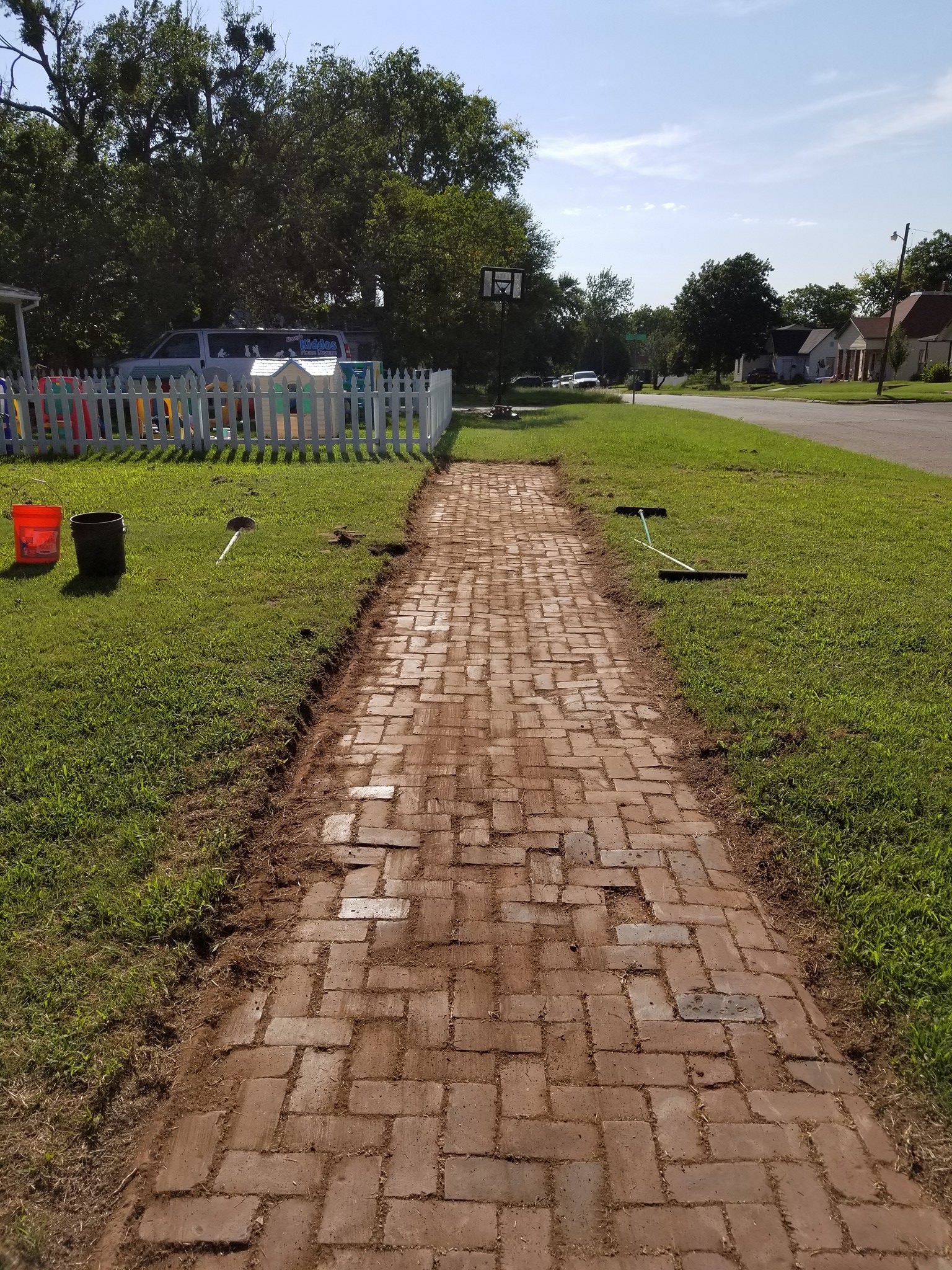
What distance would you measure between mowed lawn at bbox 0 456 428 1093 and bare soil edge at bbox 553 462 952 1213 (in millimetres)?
1936

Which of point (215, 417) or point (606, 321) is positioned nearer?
point (215, 417)

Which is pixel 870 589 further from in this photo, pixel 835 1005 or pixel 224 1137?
pixel 224 1137

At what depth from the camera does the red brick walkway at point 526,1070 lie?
6.88ft

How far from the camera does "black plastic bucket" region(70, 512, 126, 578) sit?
6.73 m

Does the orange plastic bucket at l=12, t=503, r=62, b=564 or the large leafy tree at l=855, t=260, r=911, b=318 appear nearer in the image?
the orange plastic bucket at l=12, t=503, r=62, b=564

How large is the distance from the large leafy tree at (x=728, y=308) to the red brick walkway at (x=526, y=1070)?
255 feet

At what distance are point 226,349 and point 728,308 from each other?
64.7 m

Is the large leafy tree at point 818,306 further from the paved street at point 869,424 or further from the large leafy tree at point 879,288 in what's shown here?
the paved street at point 869,424

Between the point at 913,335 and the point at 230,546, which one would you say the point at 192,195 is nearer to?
the point at 230,546

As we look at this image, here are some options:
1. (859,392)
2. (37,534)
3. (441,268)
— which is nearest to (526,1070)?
(37,534)

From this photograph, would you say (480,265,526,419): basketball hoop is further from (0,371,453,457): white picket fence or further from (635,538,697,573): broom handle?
(635,538,697,573): broom handle

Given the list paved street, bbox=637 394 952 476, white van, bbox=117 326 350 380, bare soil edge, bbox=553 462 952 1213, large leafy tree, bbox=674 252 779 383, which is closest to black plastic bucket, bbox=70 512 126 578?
bare soil edge, bbox=553 462 952 1213

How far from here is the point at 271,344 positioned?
21734 mm

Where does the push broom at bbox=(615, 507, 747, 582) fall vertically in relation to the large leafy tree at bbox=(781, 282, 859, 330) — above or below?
below
